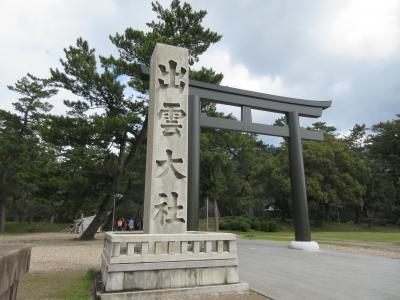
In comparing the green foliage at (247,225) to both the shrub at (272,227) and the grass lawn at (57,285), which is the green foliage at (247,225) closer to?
the shrub at (272,227)

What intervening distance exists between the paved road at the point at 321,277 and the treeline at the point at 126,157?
906 centimetres

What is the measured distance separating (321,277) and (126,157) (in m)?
13.3

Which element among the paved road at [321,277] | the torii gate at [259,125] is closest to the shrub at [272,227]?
the torii gate at [259,125]

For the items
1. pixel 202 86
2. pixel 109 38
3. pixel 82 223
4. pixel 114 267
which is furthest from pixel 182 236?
pixel 82 223

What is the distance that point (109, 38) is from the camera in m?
16.3

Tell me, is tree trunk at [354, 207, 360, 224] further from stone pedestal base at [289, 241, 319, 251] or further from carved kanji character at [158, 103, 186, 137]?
carved kanji character at [158, 103, 186, 137]

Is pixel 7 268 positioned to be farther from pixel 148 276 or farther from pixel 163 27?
pixel 163 27

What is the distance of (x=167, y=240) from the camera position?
209 inches

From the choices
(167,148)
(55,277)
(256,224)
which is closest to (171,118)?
(167,148)

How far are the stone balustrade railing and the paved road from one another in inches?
39.7

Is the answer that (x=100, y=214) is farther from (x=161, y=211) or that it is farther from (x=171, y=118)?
(x=171, y=118)

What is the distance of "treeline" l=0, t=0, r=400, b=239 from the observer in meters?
15.4

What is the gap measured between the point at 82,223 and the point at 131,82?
14716 mm

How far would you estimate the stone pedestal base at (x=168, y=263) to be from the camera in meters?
4.88
